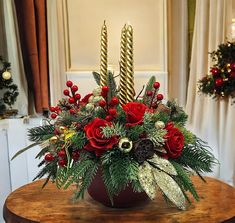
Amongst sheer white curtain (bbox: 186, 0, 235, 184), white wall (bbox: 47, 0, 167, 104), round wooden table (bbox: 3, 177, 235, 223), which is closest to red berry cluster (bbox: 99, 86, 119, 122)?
round wooden table (bbox: 3, 177, 235, 223)

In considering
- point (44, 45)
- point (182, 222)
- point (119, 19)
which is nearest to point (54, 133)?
point (182, 222)

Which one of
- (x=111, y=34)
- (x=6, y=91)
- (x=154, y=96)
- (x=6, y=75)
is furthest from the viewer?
(x=111, y=34)

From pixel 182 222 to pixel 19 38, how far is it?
2.17 meters

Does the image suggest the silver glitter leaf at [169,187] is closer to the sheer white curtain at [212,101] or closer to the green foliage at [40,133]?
the green foliage at [40,133]

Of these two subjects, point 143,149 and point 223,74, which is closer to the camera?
point 143,149

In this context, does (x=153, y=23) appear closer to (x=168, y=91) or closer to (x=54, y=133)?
(x=168, y=91)

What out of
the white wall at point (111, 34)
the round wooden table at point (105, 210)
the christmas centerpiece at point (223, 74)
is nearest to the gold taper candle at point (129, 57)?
the round wooden table at point (105, 210)

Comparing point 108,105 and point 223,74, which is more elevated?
point 223,74

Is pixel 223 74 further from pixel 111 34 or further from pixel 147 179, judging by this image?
pixel 147 179

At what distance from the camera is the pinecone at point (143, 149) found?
0.93 metres

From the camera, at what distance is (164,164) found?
934 millimetres

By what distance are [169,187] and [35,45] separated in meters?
2.09

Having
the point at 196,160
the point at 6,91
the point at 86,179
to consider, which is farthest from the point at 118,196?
the point at 6,91

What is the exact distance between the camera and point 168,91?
11.1ft
